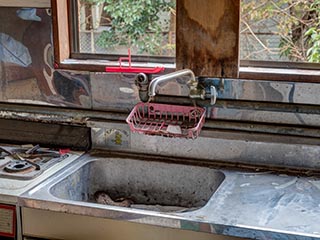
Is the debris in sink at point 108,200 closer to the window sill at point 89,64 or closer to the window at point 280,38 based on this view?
the window sill at point 89,64

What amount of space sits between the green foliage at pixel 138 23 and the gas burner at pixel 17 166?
598 millimetres

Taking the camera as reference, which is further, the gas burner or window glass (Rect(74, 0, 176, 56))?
window glass (Rect(74, 0, 176, 56))

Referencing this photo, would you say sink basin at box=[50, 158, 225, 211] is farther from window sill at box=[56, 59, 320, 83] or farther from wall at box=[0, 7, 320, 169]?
window sill at box=[56, 59, 320, 83]

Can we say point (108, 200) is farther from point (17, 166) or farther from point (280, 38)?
point (280, 38)

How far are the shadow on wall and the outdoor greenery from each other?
298mm

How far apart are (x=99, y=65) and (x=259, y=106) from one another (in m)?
0.66

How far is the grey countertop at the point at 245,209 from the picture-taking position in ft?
4.75

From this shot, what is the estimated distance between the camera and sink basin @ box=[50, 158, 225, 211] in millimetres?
1950

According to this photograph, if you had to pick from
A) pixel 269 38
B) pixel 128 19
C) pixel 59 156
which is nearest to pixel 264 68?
pixel 269 38

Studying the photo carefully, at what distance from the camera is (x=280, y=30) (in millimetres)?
1884

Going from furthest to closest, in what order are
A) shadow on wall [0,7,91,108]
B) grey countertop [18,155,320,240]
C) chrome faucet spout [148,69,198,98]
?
shadow on wall [0,7,91,108] → chrome faucet spout [148,69,198,98] → grey countertop [18,155,320,240]

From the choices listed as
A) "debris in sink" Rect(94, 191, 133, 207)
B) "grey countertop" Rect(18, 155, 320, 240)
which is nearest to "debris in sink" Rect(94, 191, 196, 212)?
"debris in sink" Rect(94, 191, 133, 207)

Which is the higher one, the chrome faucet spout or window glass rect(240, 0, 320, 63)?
window glass rect(240, 0, 320, 63)

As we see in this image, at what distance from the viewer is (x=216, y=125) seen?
1921 millimetres
